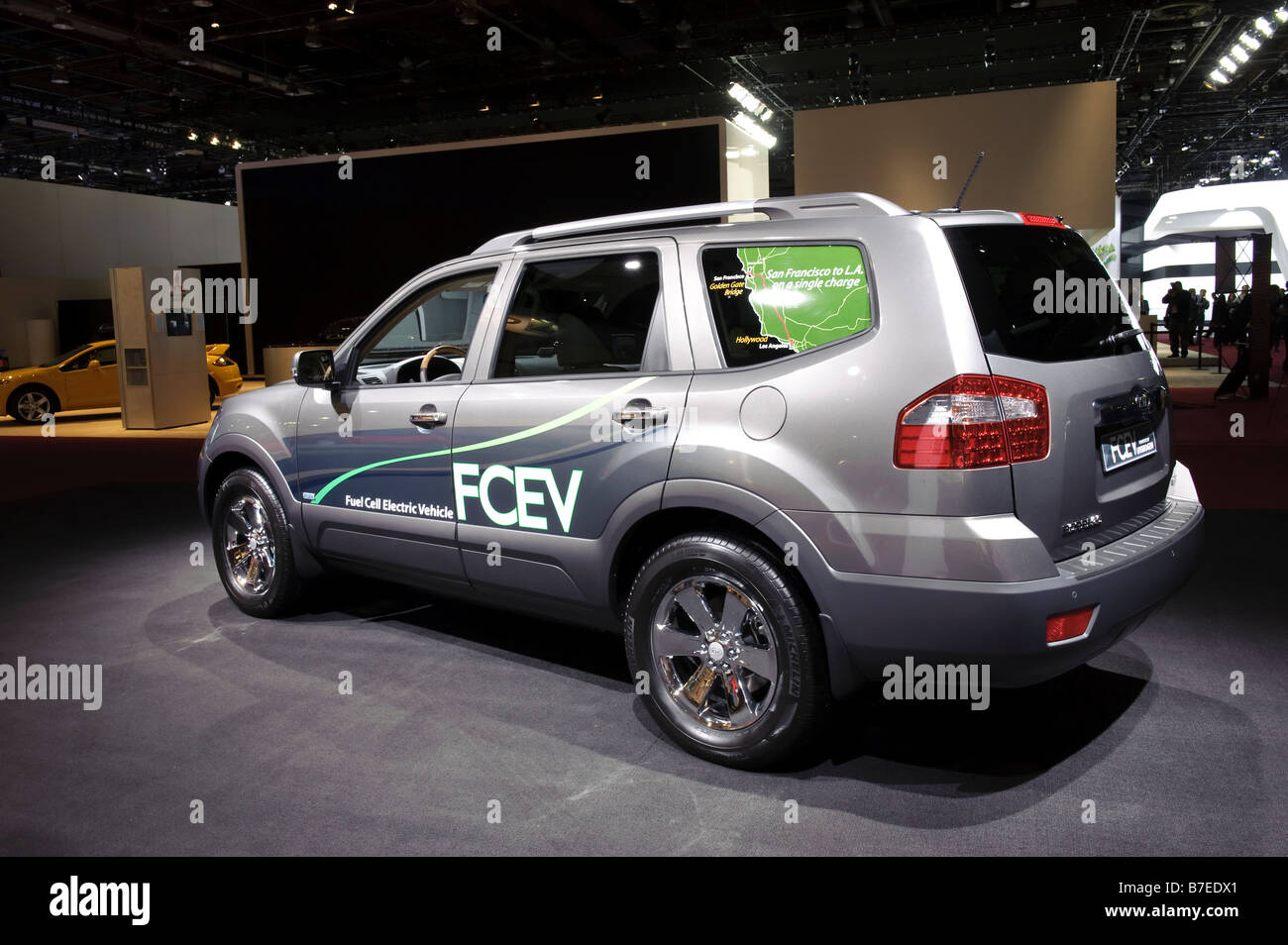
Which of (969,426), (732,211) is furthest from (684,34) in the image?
(969,426)

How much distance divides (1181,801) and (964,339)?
1.47 meters

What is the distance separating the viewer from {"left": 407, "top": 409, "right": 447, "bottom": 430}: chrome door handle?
3850 millimetres

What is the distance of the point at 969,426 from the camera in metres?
2.62

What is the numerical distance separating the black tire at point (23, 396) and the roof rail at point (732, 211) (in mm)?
14160

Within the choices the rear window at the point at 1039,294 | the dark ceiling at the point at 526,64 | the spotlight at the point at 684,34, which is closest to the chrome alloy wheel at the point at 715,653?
the rear window at the point at 1039,294

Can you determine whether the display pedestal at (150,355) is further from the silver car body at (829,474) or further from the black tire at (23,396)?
the silver car body at (829,474)

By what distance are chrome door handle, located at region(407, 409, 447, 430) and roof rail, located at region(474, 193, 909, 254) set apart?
2.32ft

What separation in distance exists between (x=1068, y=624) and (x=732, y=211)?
160cm

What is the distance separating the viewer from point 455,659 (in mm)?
4230

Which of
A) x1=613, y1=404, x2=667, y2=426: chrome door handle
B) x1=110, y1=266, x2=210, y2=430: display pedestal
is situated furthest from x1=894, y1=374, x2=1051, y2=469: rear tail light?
x1=110, y1=266, x2=210, y2=430: display pedestal

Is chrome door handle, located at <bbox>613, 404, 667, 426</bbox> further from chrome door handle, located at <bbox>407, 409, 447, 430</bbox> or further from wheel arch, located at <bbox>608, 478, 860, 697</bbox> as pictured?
chrome door handle, located at <bbox>407, 409, 447, 430</bbox>

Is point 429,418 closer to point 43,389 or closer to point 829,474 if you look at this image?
point 829,474
